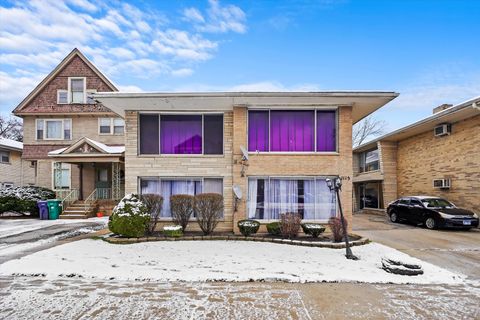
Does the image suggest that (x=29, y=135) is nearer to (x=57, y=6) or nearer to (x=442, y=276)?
(x=57, y=6)

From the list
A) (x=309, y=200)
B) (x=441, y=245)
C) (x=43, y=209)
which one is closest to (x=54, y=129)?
(x=43, y=209)

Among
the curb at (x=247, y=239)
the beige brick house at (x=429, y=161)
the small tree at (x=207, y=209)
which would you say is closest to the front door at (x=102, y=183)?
the curb at (x=247, y=239)

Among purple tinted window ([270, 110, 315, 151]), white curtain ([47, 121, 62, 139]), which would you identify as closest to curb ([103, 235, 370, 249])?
purple tinted window ([270, 110, 315, 151])

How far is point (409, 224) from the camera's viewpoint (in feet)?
50.9

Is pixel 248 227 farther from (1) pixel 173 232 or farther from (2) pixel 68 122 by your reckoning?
(2) pixel 68 122

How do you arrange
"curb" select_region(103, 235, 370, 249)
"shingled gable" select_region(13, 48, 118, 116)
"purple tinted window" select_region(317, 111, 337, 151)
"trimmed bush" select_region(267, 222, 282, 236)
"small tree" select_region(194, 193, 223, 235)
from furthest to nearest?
1. "shingled gable" select_region(13, 48, 118, 116)
2. "purple tinted window" select_region(317, 111, 337, 151)
3. "small tree" select_region(194, 193, 223, 235)
4. "trimmed bush" select_region(267, 222, 282, 236)
5. "curb" select_region(103, 235, 370, 249)

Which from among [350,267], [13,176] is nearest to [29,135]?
[13,176]

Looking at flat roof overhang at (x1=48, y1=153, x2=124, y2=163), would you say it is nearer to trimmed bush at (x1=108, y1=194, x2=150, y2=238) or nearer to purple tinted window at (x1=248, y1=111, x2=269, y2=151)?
trimmed bush at (x1=108, y1=194, x2=150, y2=238)

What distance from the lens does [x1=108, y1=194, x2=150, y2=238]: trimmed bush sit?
9406mm

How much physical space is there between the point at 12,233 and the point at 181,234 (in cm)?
701

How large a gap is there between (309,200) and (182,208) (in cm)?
443

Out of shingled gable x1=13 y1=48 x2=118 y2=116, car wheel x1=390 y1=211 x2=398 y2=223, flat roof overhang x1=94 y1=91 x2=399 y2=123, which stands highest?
shingled gable x1=13 y1=48 x2=118 y2=116

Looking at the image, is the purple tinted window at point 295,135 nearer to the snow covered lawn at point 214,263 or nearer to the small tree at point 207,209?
the small tree at point 207,209

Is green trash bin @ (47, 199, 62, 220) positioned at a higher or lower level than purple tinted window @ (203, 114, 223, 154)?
lower
